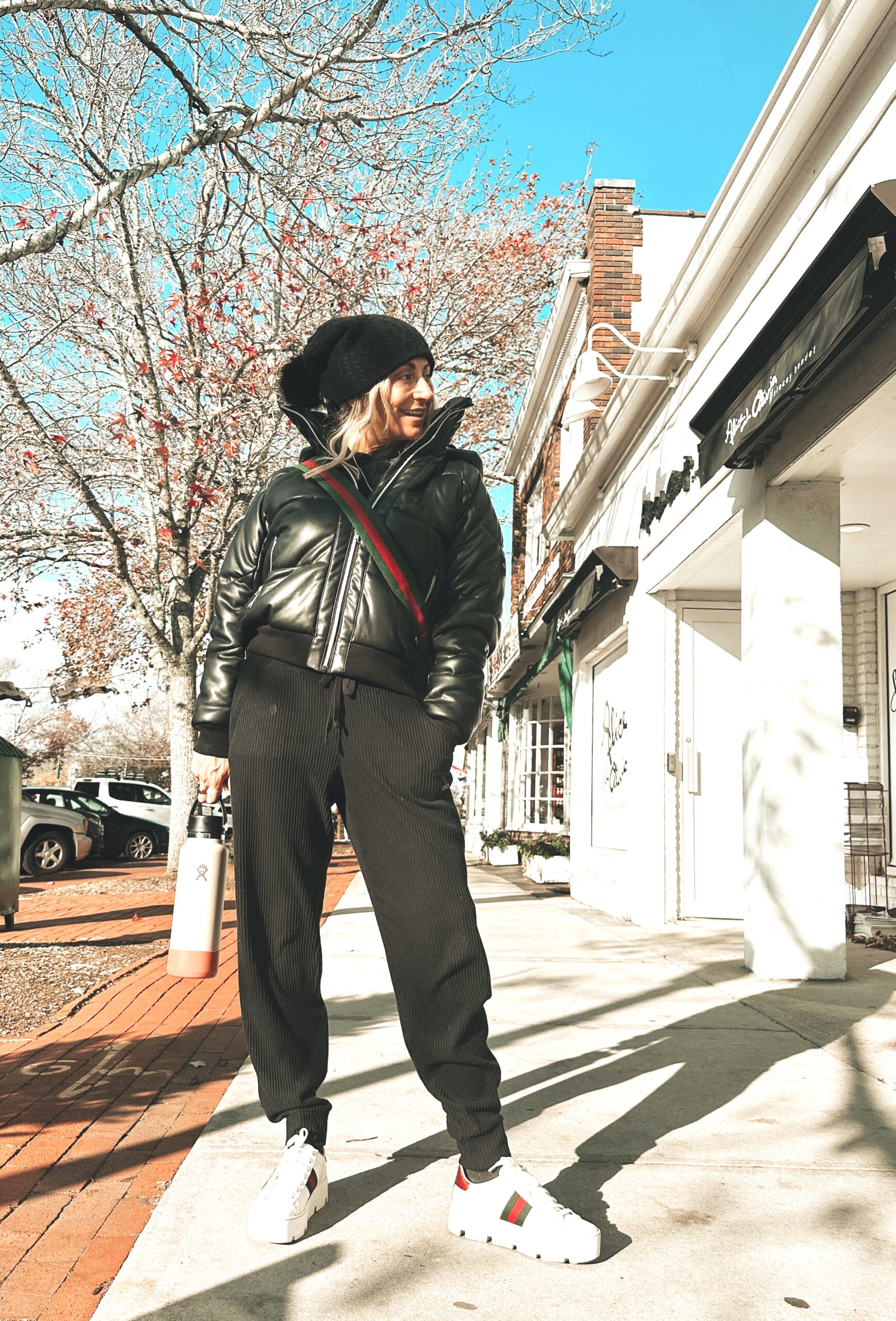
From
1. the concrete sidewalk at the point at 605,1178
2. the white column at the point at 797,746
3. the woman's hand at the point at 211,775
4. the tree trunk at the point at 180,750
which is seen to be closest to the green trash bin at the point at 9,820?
the concrete sidewalk at the point at 605,1178

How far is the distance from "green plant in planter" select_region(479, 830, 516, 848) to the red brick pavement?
12150mm

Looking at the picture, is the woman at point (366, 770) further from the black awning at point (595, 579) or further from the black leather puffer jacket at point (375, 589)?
the black awning at point (595, 579)

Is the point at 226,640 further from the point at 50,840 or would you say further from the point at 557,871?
the point at 50,840

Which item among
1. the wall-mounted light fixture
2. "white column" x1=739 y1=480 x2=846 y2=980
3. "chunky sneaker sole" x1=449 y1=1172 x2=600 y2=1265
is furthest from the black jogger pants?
the wall-mounted light fixture

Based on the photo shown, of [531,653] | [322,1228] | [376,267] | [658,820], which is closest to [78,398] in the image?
[376,267]


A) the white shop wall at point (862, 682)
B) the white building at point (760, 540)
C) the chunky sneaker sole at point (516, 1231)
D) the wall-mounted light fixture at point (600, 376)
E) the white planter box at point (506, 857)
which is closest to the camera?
the chunky sneaker sole at point (516, 1231)

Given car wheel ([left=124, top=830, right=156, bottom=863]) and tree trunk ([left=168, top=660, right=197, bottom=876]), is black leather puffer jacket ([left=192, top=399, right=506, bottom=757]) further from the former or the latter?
car wheel ([left=124, top=830, right=156, bottom=863])

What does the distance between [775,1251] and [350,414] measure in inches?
83.1

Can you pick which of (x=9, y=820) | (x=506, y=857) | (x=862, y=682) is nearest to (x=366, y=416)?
(x=9, y=820)

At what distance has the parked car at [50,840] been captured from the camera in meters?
17.5

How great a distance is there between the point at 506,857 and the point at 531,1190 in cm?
1609

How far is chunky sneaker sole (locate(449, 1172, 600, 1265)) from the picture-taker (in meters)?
2.20

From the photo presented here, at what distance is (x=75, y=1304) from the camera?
2055 mm

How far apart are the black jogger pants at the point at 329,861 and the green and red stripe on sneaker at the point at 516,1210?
0.47 ft
